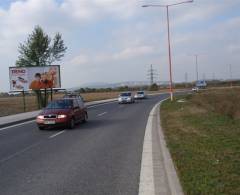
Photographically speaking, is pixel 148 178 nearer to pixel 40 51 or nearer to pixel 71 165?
pixel 71 165

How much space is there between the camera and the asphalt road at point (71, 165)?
7133 millimetres

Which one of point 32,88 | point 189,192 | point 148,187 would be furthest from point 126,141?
point 32,88

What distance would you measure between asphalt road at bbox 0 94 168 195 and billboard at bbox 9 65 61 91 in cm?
2897

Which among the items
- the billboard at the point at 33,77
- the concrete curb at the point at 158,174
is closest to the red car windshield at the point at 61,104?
the concrete curb at the point at 158,174

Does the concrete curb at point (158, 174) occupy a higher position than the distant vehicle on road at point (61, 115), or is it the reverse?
the distant vehicle on road at point (61, 115)

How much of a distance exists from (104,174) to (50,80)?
37.3 m

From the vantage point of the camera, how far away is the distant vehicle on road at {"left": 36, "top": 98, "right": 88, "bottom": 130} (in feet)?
60.4

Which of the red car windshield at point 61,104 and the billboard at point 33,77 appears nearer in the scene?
the red car windshield at point 61,104

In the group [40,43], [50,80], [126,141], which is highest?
[40,43]

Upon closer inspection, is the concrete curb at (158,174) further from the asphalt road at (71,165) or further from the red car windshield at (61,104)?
the red car windshield at (61,104)

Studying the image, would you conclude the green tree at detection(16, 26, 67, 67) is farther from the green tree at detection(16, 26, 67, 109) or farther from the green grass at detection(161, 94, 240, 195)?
the green grass at detection(161, 94, 240, 195)

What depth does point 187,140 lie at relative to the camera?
12.0m

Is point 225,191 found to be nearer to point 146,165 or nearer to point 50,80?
point 146,165

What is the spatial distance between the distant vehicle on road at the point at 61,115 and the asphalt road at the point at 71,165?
3.50 meters
